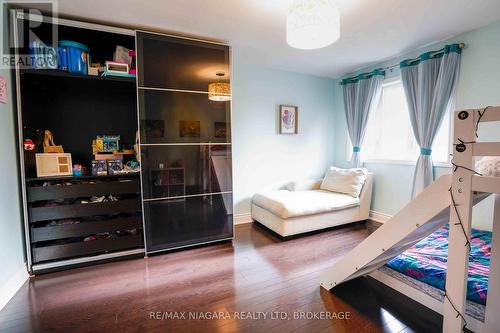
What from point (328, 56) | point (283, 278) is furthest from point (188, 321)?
point (328, 56)

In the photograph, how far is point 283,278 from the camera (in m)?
2.04

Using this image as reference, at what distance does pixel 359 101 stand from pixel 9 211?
4211 millimetres

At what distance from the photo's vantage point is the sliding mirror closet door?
2354 mm

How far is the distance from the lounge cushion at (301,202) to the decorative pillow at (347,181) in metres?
0.09

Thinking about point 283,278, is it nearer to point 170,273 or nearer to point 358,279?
point 358,279

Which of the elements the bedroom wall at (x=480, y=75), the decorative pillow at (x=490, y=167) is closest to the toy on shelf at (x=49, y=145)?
the decorative pillow at (x=490, y=167)

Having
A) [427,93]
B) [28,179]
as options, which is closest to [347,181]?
[427,93]

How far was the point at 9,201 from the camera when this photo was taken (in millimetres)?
1832

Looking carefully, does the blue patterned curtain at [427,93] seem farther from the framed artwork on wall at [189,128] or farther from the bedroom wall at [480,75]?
the framed artwork on wall at [189,128]

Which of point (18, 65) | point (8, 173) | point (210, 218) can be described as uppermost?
point (18, 65)

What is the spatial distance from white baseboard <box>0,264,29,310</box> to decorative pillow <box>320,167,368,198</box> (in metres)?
3.56

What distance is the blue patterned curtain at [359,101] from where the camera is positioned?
340 centimetres

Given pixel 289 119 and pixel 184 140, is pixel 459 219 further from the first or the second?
pixel 289 119

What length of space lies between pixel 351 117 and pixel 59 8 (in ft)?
12.3
